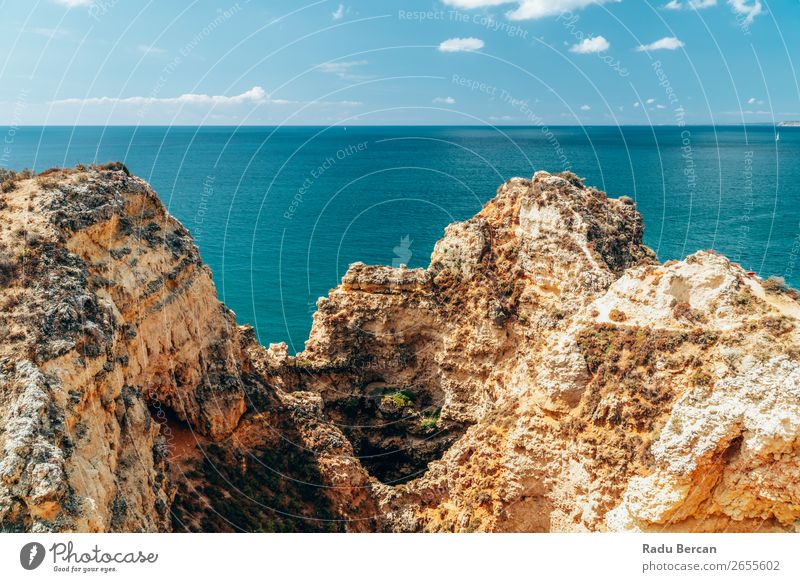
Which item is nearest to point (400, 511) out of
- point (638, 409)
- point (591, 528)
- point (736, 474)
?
point (591, 528)

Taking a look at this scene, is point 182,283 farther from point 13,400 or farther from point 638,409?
point 638,409

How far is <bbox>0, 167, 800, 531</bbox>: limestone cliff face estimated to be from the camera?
20250 millimetres

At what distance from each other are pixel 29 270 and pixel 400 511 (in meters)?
21.2


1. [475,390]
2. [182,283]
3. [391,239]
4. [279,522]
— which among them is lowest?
[279,522]

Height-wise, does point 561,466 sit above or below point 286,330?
below

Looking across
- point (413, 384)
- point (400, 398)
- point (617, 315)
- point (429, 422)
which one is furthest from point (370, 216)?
point (617, 315)

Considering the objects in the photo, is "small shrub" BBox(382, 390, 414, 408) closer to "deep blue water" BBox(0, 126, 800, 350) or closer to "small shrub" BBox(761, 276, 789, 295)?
"small shrub" BBox(761, 276, 789, 295)

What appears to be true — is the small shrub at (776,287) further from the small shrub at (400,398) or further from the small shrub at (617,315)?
the small shrub at (400,398)

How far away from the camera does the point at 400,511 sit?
3384 centimetres
